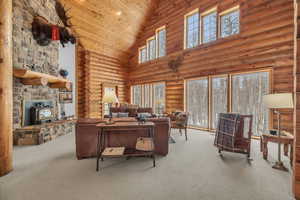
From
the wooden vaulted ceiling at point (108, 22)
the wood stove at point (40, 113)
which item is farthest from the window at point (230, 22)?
the wood stove at point (40, 113)

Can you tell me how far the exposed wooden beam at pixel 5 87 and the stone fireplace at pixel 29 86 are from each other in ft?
5.44

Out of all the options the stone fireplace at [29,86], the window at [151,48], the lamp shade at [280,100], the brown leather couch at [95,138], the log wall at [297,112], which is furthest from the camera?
the window at [151,48]

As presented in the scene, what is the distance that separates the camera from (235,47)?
15.5 feet

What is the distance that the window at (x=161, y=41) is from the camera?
7.13m

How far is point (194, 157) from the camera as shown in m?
2.94

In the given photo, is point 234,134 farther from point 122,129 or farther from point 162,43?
point 162,43

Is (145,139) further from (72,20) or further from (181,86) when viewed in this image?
(72,20)

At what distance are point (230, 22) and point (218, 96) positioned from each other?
9.22 feet

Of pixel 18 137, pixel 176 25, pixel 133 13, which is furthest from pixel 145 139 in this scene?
pixel 133 13

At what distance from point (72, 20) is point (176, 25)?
4.75m

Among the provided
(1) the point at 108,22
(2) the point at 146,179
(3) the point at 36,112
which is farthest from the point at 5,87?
(1) the point at 108,22

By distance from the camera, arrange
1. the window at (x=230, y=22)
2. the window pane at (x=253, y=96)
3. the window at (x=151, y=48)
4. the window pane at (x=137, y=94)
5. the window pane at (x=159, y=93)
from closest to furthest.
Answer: the window pane at (x=253, y=96)
the window at (x=230, y=22)
the window pane at (x=159, y=93)
the window at (x=151, y=48)
the window pane at (x=137, y=94)

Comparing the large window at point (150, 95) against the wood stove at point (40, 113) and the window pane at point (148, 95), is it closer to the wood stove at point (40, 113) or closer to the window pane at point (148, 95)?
the window pane at point (148, 95)

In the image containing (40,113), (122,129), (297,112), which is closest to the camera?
(297,112)
